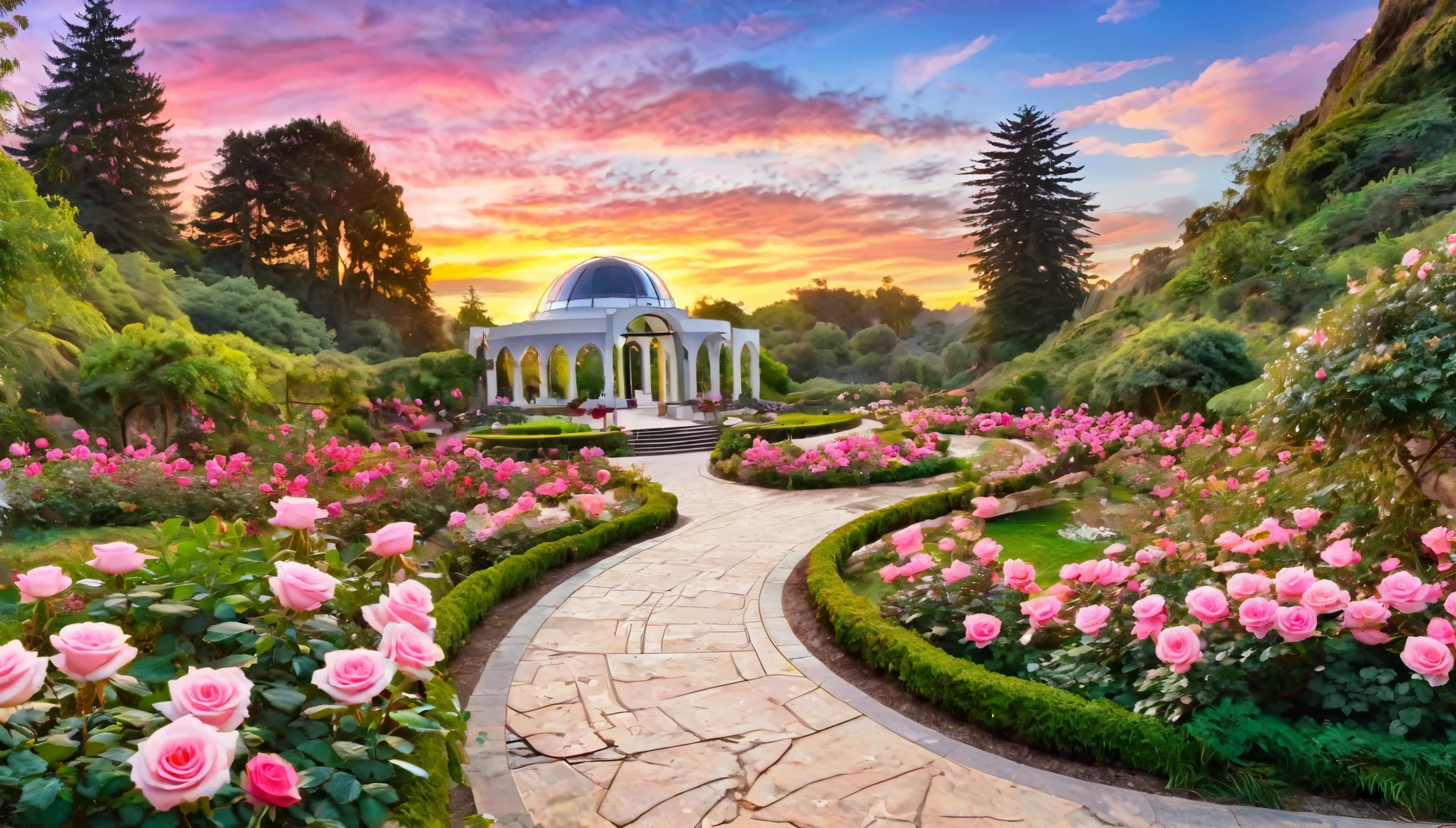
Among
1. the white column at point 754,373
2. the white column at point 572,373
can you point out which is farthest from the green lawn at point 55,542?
the white column at point 754,373

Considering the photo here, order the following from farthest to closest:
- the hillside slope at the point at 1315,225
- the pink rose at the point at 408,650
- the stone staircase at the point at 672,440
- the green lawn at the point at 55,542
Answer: the stone staircase at the point at 672,440
the hillside slope at the point at 1315,225
the green lawn at the point at 55,542
the pink rose at the point at 408,650

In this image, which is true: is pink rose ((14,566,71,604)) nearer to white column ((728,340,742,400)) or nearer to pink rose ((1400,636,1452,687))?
pink rose ((1400,636,1452,687))

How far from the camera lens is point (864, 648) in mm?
4434

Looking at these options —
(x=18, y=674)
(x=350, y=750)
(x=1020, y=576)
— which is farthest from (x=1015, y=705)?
(x=18, y=674)

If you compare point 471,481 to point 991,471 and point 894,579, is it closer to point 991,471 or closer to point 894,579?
point 894,579

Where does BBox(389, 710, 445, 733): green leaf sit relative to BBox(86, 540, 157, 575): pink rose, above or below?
below

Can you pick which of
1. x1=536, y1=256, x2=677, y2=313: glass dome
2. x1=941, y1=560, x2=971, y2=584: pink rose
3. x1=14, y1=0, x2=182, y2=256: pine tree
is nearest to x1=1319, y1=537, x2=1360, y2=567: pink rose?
x1=941, y1=560, x2=971, y2=584: pink rose

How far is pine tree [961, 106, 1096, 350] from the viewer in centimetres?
3044

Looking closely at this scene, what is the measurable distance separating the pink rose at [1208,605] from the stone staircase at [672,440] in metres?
15.0

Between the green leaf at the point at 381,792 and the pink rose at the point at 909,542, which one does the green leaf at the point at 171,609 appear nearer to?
the green leaf at the point at 381,792

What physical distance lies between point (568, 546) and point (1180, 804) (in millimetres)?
5189

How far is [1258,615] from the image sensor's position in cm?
300

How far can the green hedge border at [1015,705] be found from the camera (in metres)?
3.04

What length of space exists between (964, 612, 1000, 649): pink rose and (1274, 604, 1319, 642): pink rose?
1175 millimetres
